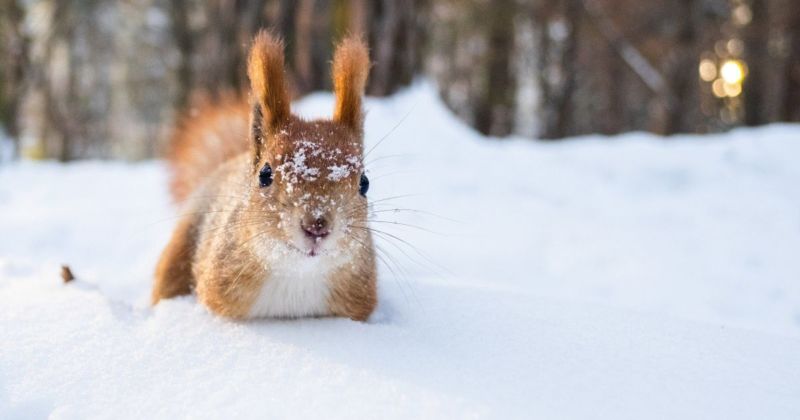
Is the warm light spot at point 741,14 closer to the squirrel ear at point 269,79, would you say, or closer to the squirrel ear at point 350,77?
the squirrel ear at point 350,77

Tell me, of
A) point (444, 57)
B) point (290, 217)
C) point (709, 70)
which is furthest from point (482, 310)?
point (444, 57)

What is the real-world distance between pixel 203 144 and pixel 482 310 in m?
1.40

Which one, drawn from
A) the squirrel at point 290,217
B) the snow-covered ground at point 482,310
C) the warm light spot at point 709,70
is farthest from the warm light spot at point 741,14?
the squirrel at point 290,217

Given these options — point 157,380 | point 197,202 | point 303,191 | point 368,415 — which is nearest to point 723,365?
point 368,415

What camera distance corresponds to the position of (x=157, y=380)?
122 cm

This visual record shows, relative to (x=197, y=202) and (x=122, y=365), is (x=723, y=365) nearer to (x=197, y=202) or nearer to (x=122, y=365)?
(x=122, y=365)

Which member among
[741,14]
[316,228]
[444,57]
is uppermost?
[444,57]

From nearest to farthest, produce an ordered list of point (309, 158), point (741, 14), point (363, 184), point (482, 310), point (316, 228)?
point (316, 228), point (309, 158), point (363, 184), point (482, 310), point (741, 14)

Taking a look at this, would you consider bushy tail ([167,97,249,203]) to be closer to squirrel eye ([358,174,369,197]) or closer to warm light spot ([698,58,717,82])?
squirrel eye ([358,174,369,197])

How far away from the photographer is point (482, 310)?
1.65 meters

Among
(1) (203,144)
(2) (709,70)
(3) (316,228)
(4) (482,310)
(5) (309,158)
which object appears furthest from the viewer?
(2) (709,70)

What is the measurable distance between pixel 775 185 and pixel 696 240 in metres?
0.93

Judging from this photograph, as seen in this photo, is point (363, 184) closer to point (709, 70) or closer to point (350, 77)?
point (350, 77)

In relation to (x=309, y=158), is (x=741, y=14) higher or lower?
higher
